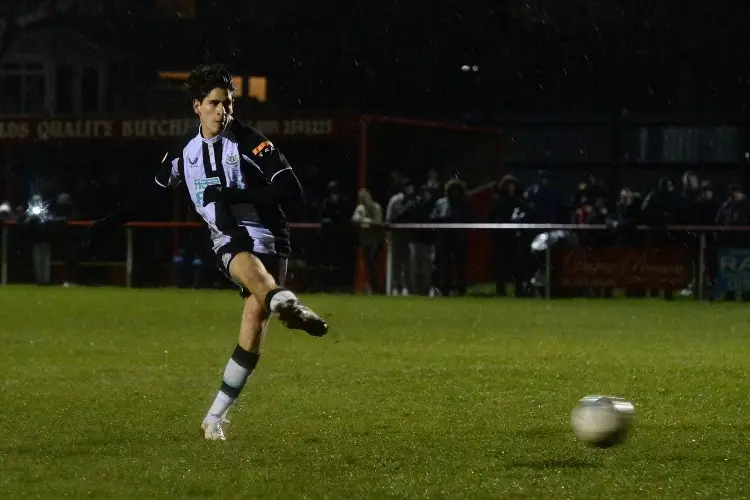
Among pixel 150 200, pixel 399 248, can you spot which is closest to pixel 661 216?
pixel 399 248

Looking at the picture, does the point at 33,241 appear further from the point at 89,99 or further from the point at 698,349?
the point at 89,99

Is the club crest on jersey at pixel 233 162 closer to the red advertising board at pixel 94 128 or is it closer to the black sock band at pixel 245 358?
the black sock band at pixel 245 358

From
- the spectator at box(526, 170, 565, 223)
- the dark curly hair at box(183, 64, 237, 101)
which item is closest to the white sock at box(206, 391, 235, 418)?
the dark curly hair at box(183, 64, 237, 101)

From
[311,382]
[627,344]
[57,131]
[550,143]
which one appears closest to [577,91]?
[550,143]

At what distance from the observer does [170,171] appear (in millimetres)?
8930

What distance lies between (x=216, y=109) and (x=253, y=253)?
77 cm

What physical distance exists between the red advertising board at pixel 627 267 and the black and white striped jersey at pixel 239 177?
52.0 feet

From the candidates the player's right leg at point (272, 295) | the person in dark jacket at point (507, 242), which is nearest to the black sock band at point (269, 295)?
the player's right leg at point (272, 295)

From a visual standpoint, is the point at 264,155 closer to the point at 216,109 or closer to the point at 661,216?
the point at 216,109

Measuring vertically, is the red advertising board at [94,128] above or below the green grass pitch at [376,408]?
above

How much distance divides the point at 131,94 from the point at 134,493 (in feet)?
130

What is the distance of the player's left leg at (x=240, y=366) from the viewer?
8542mm

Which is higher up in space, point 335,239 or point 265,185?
point 265,185

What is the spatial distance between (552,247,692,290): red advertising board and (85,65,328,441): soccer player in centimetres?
1581
